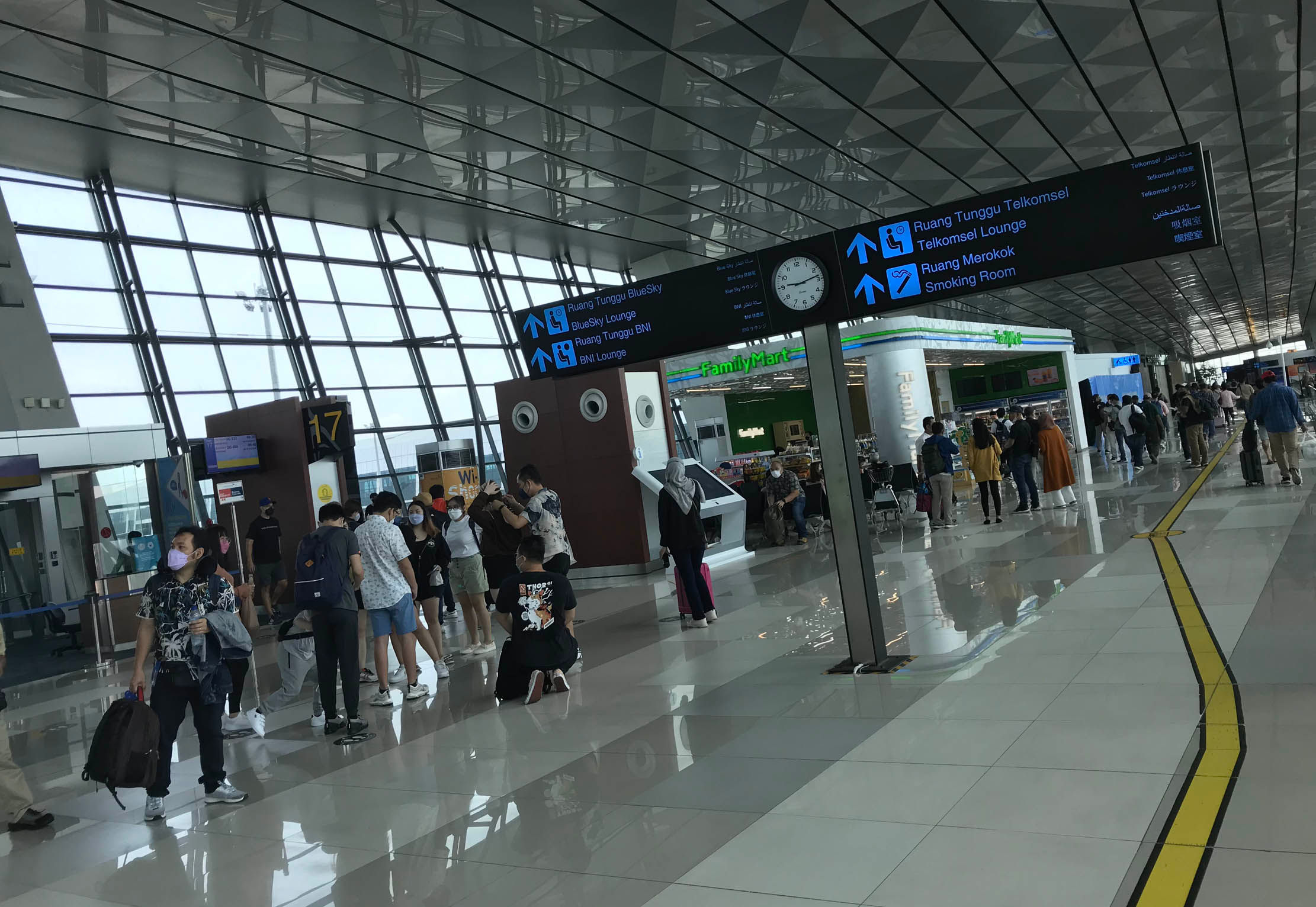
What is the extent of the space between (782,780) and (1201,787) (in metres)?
1.68

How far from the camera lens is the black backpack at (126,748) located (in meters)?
4.75

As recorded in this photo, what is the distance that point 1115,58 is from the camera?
13.0 metres

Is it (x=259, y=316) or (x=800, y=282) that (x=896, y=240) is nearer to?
(x=800, y=282)

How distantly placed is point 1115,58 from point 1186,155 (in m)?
9.61

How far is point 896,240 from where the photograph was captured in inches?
230

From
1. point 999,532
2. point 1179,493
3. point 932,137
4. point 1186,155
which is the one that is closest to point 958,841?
point 1186,155

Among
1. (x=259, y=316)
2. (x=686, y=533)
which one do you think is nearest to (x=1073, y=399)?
(x=259, y=316)

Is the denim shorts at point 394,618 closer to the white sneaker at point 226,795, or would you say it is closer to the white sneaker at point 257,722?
the white sneaker at point 257,722

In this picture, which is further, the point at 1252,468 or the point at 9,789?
the point at 1252,468

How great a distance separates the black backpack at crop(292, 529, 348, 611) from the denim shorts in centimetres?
81

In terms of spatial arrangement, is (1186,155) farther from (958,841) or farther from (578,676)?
(578,676)

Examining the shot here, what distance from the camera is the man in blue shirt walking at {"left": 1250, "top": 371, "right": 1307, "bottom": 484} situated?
12.4m

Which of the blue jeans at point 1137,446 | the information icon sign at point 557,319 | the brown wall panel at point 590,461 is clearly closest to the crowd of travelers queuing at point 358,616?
the information icon sign at point 557,319

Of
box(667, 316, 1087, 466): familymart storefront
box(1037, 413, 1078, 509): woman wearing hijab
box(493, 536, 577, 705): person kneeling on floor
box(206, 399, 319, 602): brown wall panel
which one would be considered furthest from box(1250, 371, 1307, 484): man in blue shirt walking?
box(206, 399, 319, 602): brown wall panel
